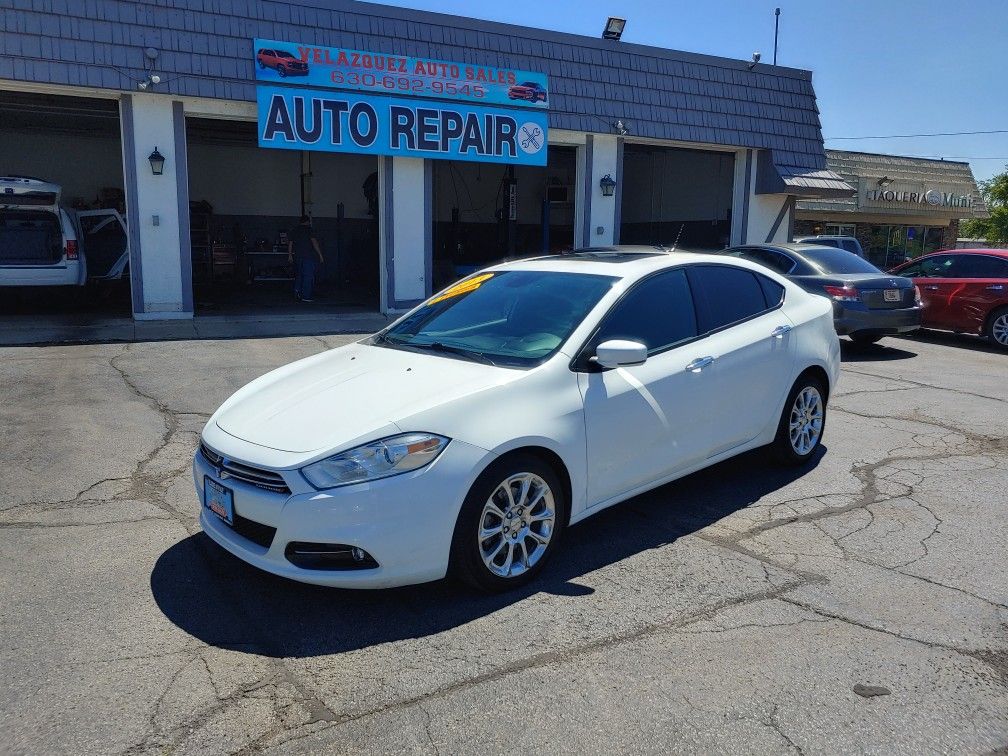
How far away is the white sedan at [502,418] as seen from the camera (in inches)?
137

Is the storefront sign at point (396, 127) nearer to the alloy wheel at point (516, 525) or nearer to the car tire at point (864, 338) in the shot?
the car tire at point (864, 338)

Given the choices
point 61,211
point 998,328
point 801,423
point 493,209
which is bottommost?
point 801,423

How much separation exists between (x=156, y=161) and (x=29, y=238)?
9.23 feet

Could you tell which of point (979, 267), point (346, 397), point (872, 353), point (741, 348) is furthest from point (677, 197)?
point (346, 397)

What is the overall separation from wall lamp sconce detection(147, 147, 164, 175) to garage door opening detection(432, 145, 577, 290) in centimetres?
1163

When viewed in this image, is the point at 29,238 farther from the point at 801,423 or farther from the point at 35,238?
the point at 801,423

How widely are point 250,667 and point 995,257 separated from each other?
43.0 feet

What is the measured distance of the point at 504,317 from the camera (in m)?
4.73

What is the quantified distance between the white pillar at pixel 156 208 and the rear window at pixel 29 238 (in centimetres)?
195

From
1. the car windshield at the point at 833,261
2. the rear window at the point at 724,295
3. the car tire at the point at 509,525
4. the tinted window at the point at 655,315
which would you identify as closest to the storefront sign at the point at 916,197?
the car windshield at the point at 833,261

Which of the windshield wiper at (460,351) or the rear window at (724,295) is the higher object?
the rear window at (724,295)

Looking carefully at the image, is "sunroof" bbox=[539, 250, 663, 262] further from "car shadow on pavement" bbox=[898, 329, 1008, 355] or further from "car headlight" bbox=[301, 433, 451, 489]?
"car shadow on pavement" bbox=[898, 329, 1008, 355]

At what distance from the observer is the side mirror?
4.07 metres

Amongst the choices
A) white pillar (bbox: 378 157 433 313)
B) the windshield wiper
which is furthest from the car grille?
white pillar (bbox: 378 157 433 313)
